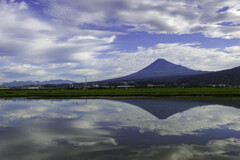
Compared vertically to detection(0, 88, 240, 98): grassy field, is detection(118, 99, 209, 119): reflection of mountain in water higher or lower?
lower

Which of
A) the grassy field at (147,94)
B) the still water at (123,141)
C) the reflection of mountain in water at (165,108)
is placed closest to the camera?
the still water at (123,141)

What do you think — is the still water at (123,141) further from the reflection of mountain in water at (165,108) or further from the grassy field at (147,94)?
the grassy field at (147,94)

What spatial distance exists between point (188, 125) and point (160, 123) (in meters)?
2.51

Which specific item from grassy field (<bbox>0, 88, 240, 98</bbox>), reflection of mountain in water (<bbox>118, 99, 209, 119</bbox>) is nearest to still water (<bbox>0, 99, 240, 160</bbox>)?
reflection of mountain in water (<bbox>118, 99, 209, 119</bbox>)

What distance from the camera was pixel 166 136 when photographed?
613 inches

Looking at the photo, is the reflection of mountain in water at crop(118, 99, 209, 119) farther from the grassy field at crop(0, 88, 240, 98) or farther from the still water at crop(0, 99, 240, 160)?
the grassy field at crop(0, 88, 240, 98)

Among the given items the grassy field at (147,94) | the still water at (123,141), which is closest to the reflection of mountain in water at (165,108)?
the still water at (123,141)

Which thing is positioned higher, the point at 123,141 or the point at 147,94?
the point at 147,94

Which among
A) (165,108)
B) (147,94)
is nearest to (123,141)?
(165,108)

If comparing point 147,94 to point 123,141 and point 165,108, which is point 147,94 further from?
point 123,141

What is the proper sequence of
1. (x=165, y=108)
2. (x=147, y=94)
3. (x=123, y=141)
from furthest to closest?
(x=147, y=94) < (x=165, y=108) < (x=123, y=141)

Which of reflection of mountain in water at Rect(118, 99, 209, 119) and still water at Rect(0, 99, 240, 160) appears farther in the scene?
reflection of mountain in water at Rect(118, 99, 209, 119)

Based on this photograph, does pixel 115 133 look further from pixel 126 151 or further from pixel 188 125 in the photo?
pixel 188 125

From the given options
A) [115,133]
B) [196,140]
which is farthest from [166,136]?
[115,133]
